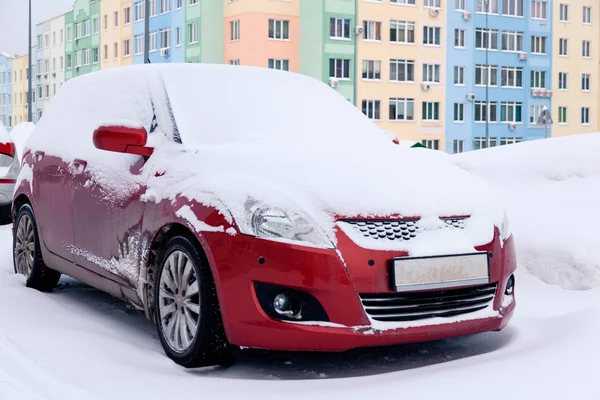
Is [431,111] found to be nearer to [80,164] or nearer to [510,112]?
[510,112]

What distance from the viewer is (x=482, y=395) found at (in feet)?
11.3

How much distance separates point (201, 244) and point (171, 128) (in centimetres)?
90

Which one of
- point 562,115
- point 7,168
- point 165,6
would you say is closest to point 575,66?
point 562,115

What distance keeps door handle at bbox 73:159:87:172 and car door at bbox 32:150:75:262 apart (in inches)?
3.6

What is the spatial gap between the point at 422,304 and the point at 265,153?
105cm

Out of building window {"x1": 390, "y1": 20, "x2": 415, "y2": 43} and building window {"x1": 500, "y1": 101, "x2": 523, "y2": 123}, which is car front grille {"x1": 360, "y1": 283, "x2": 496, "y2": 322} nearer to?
building window {"x1": 390, "y1": 20, "x2": 415, "y2": 43}

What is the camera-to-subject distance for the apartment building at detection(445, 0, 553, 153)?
198 feet

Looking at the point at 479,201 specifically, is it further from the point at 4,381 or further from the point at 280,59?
the point at 280,59

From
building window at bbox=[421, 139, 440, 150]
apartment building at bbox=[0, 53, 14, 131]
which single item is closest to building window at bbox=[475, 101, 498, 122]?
building window at bbox=[421, 139, 440, 150]

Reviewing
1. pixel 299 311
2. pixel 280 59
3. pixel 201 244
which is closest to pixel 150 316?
pixel 201 244

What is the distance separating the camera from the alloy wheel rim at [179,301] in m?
4.04

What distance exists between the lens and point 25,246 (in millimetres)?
6199

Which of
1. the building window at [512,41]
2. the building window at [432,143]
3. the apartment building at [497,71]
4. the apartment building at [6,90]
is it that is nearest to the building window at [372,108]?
the building window at [432,143]

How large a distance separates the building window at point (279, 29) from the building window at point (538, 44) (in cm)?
1938
